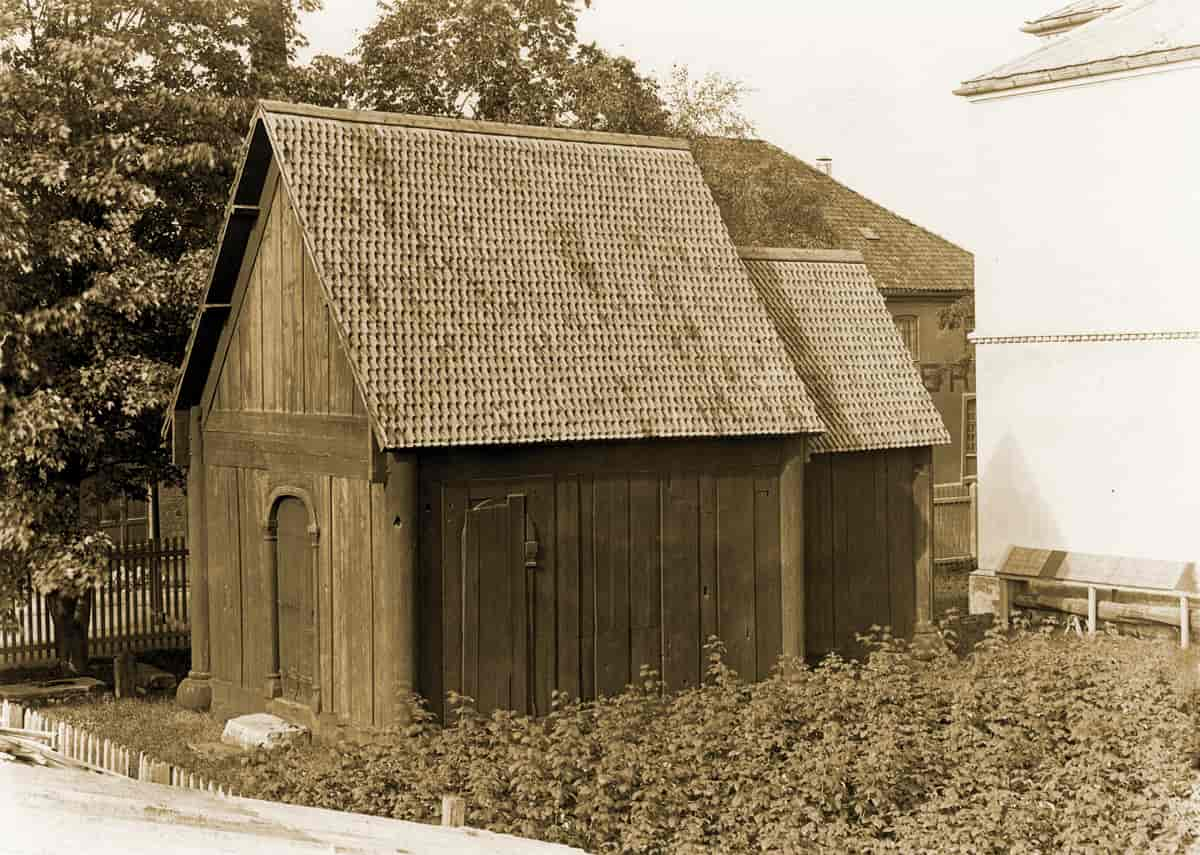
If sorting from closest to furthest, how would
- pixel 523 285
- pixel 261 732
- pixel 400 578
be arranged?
pixel 400 578 → pixel 261 732 → pixel 523 285

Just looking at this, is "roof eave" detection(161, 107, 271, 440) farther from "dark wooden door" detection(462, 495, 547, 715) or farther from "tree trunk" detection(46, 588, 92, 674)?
"dark wooden door" detection(462, 495, 547, 715)

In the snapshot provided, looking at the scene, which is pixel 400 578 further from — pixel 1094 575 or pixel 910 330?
pixel 910 330

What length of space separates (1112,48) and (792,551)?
7.75 metres

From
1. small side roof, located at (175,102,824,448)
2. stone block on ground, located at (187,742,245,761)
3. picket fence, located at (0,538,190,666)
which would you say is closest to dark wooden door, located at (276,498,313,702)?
stone block on ground, located at (187,742,245,761)

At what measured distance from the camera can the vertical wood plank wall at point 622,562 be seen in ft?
42.8

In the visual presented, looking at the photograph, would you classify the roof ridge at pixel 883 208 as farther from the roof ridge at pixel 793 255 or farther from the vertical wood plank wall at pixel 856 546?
the vertical wood plank wall at pixel 856 546

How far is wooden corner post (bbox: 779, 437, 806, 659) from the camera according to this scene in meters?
15.0

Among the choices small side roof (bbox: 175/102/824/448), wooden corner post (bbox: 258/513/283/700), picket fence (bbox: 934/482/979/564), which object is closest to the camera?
small side roof (bbox: 175/102/824/448)

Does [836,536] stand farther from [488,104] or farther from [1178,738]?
[488,104]

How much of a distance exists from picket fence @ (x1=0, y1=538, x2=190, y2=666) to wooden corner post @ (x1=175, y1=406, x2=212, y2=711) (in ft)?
10.0

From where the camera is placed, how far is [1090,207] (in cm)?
1802

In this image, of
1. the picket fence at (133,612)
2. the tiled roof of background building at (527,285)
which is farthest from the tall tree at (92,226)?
the tiled roof of background building at (527,285)

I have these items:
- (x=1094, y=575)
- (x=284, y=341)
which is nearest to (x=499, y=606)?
(x=284, y=341)

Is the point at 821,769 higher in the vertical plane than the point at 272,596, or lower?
lower
